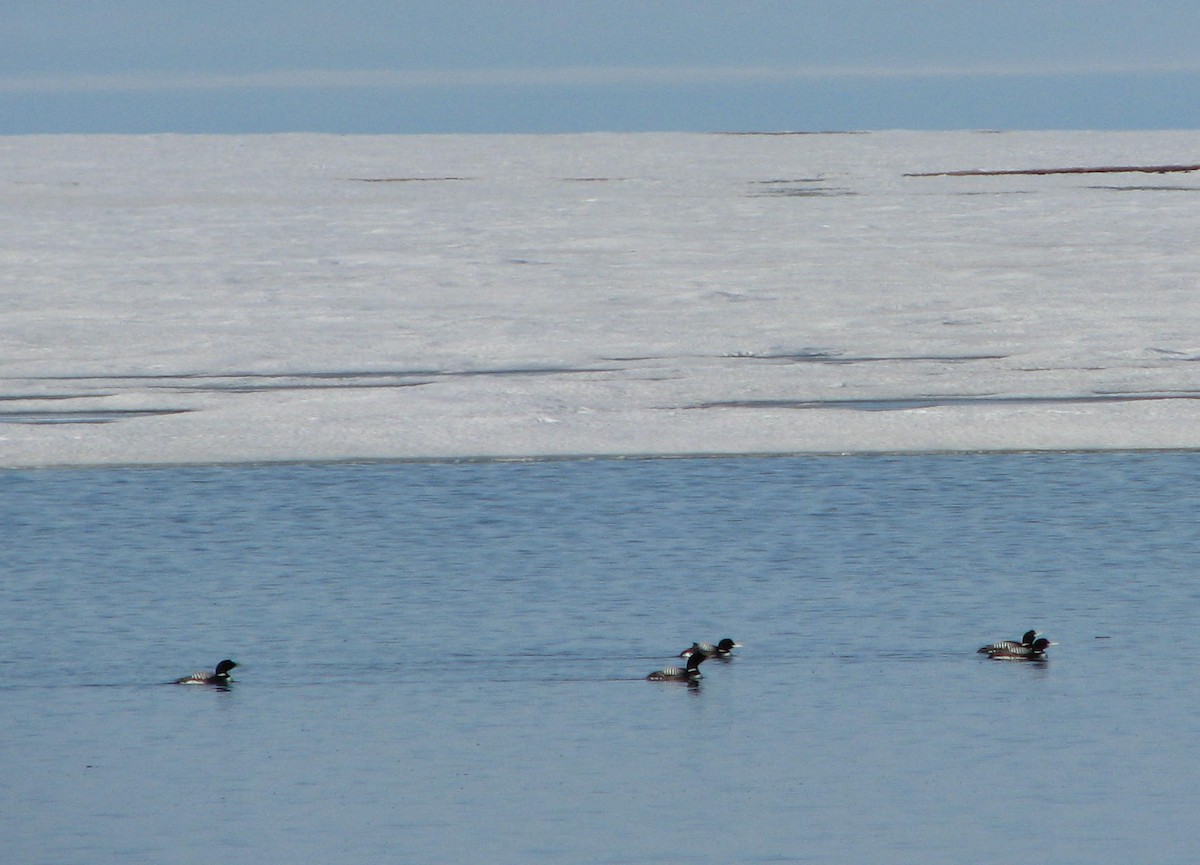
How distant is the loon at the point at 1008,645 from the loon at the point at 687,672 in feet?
3.53

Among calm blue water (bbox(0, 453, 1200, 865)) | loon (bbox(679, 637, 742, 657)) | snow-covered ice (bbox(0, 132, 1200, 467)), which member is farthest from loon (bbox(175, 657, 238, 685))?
snow-covered ice (bbox(0, 132, 1200, 467))

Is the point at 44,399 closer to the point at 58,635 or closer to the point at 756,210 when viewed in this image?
the point at 58,635

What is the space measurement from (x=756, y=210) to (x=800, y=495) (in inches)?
489

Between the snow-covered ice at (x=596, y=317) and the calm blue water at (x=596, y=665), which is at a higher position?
the snow-covered ice at (x=596, y=317)

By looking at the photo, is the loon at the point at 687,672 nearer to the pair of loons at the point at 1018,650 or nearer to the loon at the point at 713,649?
the loon at the point at 713,649

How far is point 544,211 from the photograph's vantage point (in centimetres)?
2305

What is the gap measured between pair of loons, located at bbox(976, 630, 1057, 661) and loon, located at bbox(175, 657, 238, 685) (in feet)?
9.19

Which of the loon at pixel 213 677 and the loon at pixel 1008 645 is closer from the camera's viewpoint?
the loon at pixel 213 677

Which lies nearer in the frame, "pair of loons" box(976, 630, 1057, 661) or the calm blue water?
the calm blue water

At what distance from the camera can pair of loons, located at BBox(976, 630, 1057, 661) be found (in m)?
7.38

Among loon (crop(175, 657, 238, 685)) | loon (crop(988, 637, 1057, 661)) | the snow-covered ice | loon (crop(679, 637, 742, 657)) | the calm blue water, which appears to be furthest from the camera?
the snow-covered ice

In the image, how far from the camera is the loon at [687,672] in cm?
719

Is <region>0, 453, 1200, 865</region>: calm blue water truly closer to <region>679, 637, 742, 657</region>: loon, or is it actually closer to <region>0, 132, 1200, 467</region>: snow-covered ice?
<region>679, 637, 742, 657</region>: loon

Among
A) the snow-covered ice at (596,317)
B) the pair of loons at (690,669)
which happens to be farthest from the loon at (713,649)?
the snow-covered ice at (596,317)
